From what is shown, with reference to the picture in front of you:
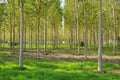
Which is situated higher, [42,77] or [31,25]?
[31,25]

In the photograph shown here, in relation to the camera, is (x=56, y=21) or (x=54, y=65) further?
(x=56, y=21)

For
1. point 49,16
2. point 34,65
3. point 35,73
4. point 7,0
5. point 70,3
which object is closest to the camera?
point 35,73

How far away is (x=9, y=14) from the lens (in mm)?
39875

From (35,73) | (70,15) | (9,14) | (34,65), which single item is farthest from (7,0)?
(35,73)

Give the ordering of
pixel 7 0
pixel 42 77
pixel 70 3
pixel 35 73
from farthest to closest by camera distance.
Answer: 1. pixel 70 3
2. pixel 7 0
3. pixel 35 73
4. pixel 42 77

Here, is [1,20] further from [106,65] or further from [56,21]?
[106,65]

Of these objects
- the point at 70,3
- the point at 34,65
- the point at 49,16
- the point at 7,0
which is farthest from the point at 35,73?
the point at 49,16

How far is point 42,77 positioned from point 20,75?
1.43 m

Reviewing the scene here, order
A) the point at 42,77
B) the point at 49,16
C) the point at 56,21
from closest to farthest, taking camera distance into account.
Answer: the point at 42,77, the point at 49,16, the point at 56,21

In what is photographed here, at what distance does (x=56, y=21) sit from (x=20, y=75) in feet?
121

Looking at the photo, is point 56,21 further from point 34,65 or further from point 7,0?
point 34,65

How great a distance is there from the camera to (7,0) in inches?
1506

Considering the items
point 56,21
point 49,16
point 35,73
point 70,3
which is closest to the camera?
point 35,73

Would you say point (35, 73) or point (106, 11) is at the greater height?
point (106, 11)
